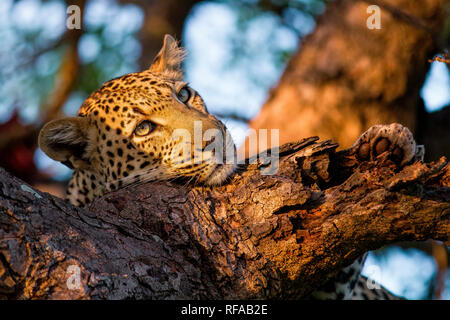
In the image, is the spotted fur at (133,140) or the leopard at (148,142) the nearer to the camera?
the leopard at (148,142)

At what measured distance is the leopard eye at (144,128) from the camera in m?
4.51

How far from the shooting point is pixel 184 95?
500cm

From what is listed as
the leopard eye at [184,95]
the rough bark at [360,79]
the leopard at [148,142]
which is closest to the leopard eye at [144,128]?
the leopard at [148,142]

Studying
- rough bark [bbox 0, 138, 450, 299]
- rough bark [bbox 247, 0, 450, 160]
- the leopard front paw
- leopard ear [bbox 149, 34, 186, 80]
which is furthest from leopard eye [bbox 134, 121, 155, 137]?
rough bark [bbox 247, 0, 450, 160]

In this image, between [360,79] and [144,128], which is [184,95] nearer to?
[144,128]

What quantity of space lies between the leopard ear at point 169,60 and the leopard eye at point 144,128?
1169mm

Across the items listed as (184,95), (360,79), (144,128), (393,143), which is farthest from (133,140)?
(360,79)

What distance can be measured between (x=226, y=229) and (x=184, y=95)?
1.88m

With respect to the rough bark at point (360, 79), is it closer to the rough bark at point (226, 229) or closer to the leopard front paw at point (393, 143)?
the leopard front paw at point (393, 143)

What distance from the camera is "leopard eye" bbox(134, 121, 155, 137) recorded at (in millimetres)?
4508

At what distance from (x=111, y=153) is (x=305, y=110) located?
3872 mm

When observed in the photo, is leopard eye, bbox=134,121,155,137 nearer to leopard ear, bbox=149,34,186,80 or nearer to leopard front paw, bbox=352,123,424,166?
leopard ear, bbox=149,34,186,80

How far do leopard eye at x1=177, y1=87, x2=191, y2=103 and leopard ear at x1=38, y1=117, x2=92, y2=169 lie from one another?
910 mm

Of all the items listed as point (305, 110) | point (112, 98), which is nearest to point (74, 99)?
point (305, 110)
